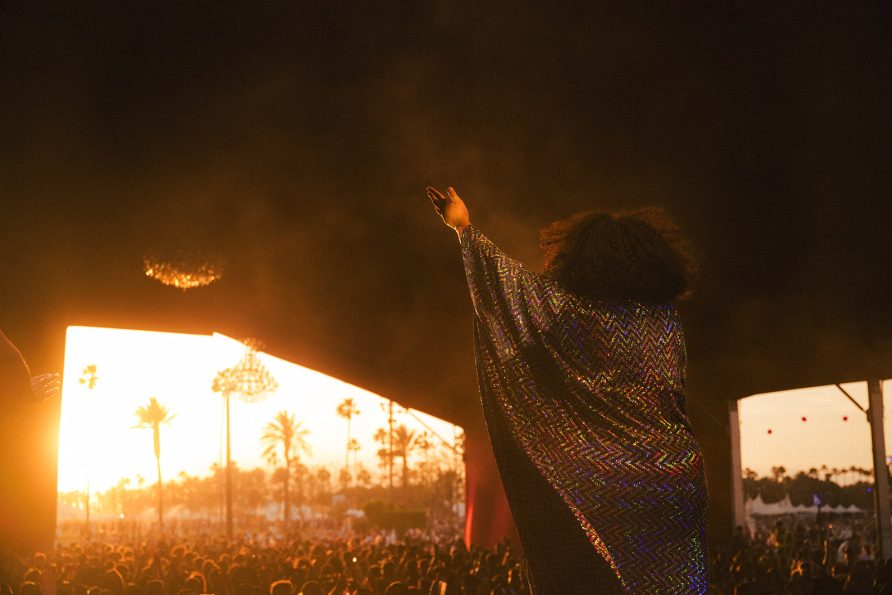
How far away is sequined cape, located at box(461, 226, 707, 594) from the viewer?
253 cm

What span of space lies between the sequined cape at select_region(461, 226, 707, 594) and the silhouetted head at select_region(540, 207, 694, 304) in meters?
0.05

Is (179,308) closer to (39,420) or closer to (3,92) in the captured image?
(39,420)

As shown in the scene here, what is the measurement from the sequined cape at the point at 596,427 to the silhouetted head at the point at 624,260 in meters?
0.05

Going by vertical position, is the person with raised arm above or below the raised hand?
below

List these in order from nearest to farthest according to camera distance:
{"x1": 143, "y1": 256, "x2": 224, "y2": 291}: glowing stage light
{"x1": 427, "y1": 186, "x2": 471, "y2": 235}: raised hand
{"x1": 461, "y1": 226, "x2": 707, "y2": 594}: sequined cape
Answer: {"x1": 461, "y1": 226, "x2": 707, "y2": 594}: sequined cape → {"x1": 427, "y1": 186, "x2": 471, "y2": 235}: raised hand → {"x1": 143, "y1": 256, "x2": 224, "y2": 291}: glowing stage light

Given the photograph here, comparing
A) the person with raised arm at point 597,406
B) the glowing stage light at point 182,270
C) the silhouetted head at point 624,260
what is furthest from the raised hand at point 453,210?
the glowing stage light at point 182,270

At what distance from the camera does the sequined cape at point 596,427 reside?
2.53m

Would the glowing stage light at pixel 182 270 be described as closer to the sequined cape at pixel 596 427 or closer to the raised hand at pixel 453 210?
the raised hand at pixel 453 210

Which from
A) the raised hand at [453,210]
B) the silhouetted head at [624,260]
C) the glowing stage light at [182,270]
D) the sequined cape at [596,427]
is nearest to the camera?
the sequined cape at [596,427]

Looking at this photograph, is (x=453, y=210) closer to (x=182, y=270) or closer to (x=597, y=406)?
(x=597, y=406)

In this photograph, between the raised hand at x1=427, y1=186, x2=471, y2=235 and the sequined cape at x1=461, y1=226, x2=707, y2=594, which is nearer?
the sequined cape at x1=461, y1=226, x2=707, y2=594

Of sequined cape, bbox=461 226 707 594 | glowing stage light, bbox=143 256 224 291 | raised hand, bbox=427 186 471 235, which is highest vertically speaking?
glowing stage light, bbox=143 256 224 291

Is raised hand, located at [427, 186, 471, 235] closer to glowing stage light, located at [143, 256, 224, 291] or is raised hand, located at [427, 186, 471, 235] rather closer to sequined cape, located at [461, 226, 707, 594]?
A: sequined cape, located at [461, 226, 707, 594]

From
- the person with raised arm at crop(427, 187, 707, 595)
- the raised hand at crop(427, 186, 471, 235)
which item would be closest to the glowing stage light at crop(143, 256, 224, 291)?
the raised hand at crop(427, 186, 471, 235)
